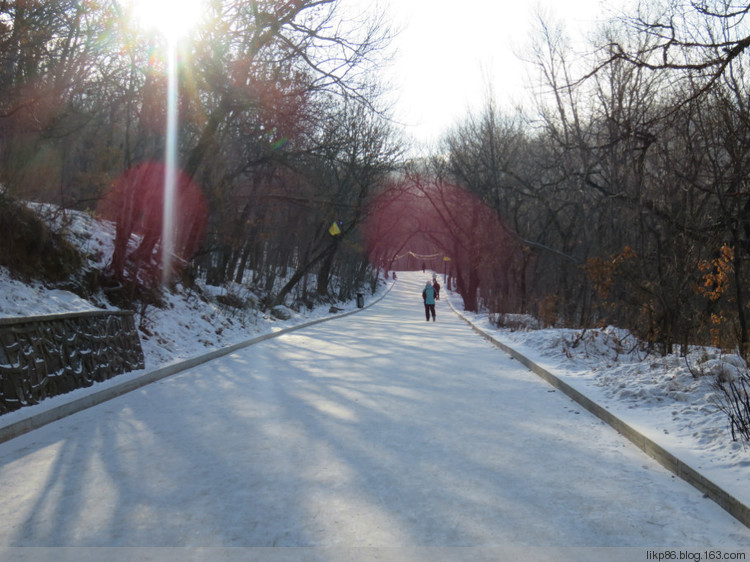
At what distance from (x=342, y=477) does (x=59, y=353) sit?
4610 millimetres

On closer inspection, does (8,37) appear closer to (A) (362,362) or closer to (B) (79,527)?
(A) (362,362)

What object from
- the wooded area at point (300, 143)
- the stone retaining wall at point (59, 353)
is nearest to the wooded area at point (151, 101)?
the wooded area at point (300, 143)

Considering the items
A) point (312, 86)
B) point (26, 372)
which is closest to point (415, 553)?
point (26, 372)

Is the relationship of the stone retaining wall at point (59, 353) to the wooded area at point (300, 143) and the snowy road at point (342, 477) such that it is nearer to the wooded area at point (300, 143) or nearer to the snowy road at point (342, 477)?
the snowy road at point (342, 477)

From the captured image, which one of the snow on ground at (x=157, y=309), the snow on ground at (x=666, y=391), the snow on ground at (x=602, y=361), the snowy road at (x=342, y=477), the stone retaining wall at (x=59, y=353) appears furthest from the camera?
the snow on ground at (x=157, y=309)

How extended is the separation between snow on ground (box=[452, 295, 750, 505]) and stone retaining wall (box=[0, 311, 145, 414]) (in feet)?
20.8

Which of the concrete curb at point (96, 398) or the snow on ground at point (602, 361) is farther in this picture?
the concrete curb at point (96, 398)

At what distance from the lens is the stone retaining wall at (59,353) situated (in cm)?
678

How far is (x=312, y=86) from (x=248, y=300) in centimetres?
931

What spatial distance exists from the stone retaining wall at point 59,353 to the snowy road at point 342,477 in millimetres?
562

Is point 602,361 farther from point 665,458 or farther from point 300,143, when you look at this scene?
point 300,143

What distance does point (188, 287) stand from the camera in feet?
62.8

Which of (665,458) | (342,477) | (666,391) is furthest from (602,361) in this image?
(342,477)

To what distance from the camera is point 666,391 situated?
7543 mm
